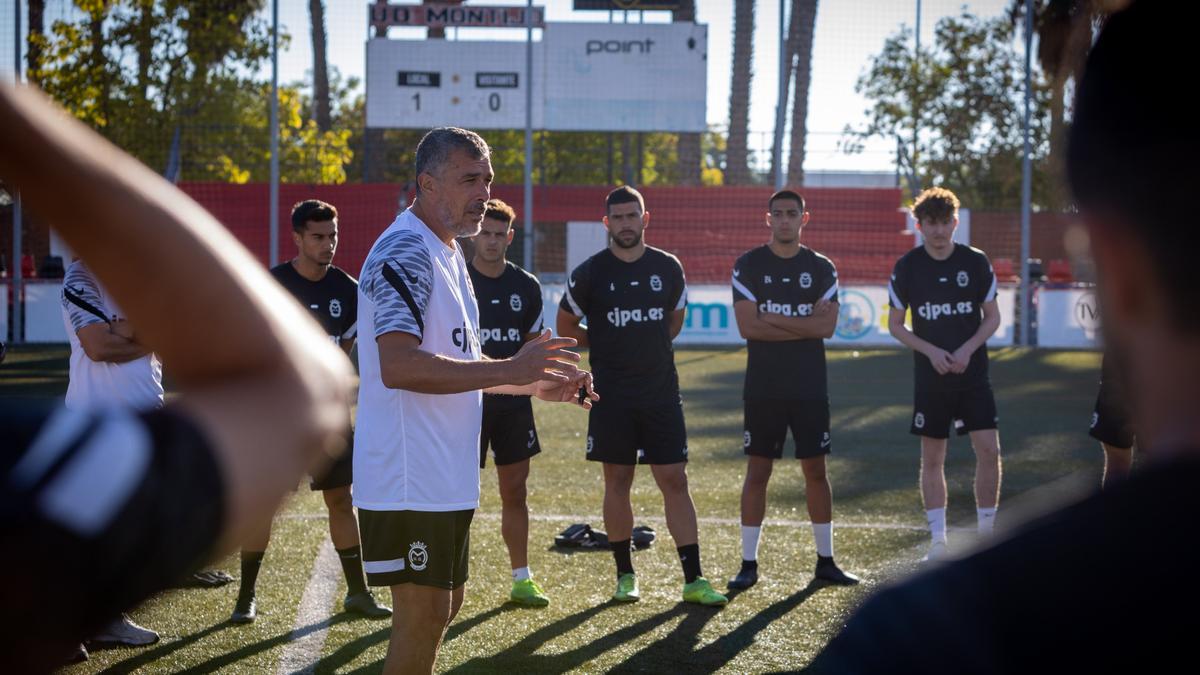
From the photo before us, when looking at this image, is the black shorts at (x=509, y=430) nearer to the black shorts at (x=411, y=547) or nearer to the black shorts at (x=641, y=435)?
the black shorts at (x=641, y=435)

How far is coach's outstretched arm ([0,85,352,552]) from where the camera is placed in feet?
3.47

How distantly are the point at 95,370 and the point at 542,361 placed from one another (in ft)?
11.0

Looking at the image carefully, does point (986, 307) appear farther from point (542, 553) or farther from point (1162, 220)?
point (1162, 220)

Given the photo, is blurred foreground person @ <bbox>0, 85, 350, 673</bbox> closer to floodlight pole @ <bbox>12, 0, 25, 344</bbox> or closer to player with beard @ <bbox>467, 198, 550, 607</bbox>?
player with beard @ <bbox>467, 198, 550, 607</bbox>

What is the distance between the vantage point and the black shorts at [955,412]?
8.27m

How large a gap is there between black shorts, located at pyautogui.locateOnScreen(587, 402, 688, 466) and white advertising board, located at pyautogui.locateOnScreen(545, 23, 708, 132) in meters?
21.0

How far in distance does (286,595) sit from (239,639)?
900 millimetres

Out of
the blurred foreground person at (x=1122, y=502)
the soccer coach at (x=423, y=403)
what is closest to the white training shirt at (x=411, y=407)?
the soccer coach at (x=423, y=403)

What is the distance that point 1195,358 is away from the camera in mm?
1149

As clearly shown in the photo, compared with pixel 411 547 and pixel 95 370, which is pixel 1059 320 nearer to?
pixel 95 370

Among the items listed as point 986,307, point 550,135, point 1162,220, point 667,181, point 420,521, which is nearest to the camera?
point 1162,220

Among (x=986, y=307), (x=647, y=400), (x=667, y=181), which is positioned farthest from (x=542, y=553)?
(x=667, y=181)

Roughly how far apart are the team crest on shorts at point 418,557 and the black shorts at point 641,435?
3.26 m

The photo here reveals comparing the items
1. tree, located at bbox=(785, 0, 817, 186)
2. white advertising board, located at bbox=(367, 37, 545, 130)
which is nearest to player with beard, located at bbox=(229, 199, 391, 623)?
tree, located at bbox=(785, 0, 817, 186)
